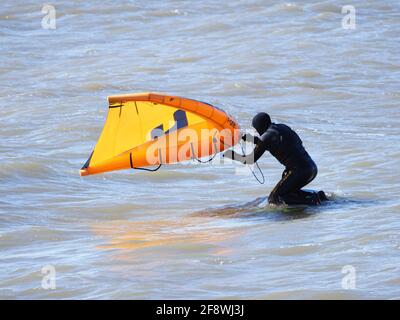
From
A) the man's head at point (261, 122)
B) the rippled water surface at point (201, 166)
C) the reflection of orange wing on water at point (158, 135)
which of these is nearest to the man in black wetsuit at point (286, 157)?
the man's head at point (261, 122)

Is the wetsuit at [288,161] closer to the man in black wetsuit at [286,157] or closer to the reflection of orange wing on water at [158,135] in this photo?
the man in black wetsuit at [286,157]

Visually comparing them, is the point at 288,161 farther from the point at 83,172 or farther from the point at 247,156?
the point at 83,172

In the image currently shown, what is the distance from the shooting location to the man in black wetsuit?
40.5 ft

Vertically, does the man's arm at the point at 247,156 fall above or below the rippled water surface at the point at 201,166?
above

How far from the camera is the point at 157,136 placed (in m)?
13.2

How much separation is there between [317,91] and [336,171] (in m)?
6.15

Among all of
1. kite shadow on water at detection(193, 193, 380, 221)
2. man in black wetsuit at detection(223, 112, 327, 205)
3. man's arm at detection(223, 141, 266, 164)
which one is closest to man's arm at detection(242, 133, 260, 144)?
man in black wetsuit at detection(223, 112, 327, 205)

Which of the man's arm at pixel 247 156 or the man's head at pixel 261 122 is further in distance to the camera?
the man's head at pixel 261 122

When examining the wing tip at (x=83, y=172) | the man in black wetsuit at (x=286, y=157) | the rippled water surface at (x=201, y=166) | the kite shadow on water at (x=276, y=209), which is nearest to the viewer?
the rippled water surface at (x=201, y=166)

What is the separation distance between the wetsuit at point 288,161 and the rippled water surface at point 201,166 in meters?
0.24

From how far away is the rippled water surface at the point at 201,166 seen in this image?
34.2 feet

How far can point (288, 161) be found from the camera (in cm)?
1263

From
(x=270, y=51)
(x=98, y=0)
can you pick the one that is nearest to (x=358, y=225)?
(x=270, y=51)

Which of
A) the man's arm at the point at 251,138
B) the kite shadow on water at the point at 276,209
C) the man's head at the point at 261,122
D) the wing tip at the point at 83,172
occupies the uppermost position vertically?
the man's head at the point at 261,122
